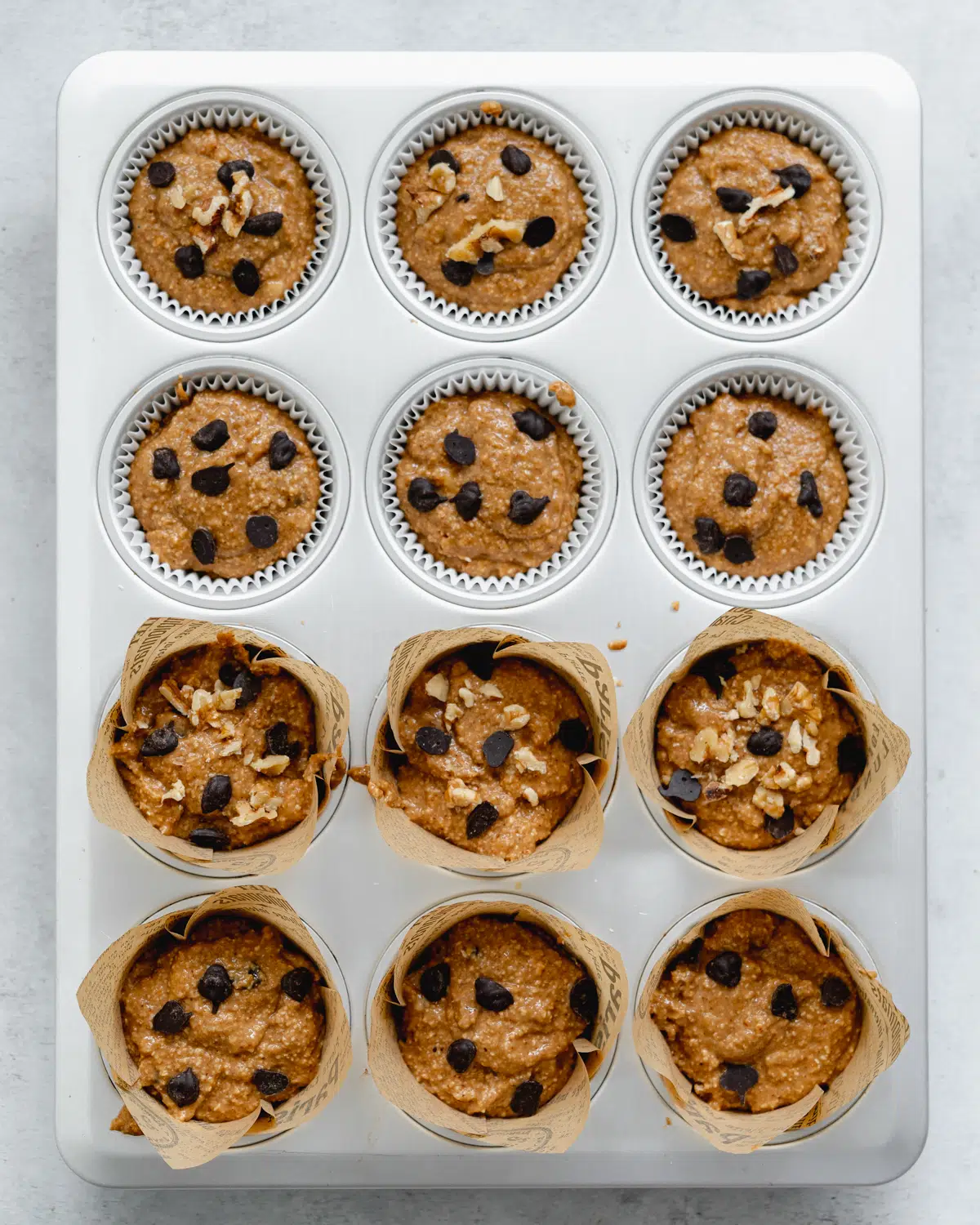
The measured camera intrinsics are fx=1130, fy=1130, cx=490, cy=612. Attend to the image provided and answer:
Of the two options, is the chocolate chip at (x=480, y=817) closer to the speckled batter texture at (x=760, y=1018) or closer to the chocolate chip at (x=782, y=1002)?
the speckled batter texture at (x=760, y=1018)

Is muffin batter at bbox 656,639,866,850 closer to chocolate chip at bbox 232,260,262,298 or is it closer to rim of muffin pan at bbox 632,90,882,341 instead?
rim of muffin pan at bbox 632,90,882,341

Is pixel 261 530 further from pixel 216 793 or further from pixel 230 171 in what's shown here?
pixel 230 171

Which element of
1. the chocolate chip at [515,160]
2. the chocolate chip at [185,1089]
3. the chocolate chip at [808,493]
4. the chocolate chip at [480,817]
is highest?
the chocolate chip at [515,160]

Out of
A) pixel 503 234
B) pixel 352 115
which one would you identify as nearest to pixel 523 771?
pixel 503 234

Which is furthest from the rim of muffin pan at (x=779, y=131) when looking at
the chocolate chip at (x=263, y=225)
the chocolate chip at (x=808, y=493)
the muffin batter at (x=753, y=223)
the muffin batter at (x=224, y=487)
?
the muffin batter at (x=224, y=487)

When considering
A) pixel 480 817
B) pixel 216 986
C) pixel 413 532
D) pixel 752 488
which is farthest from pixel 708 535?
pixel 216 986

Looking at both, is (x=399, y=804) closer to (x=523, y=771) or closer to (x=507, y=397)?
(x=523, y=771)
